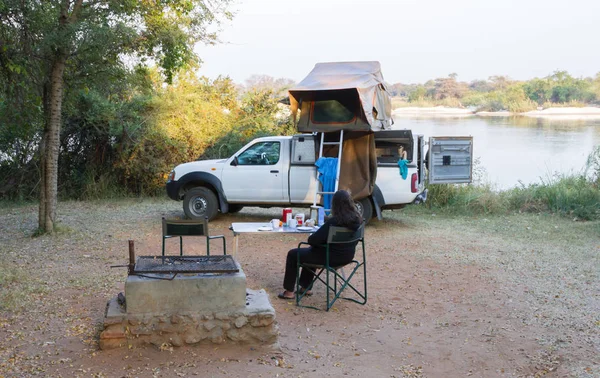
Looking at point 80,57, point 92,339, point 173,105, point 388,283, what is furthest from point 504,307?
point 173,105

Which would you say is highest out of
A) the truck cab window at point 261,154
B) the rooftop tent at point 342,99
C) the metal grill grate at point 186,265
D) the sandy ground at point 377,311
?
the rooftop tent at point 342,99

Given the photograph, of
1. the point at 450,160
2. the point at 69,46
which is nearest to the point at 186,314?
the point at 69,46

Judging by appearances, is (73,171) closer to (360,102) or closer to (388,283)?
(360,102)

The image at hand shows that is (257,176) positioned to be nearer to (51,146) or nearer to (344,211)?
→ (51,146)

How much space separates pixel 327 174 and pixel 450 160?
10.3 ft

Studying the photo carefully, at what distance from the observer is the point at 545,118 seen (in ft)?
83.4

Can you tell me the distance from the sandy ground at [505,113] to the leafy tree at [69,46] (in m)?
13.2

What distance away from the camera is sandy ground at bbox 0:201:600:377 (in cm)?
515

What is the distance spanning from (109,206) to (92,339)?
9.04 meters

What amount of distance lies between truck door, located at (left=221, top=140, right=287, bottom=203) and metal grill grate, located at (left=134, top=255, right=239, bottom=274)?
559 cm

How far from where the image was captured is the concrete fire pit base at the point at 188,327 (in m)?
5.25

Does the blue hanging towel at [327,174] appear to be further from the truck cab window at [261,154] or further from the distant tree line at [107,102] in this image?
the distant tree line at [107,102]

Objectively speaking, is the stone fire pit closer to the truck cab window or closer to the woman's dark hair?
the woman's dark hair

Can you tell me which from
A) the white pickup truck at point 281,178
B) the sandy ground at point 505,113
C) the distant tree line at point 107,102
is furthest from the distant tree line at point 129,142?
the sandy ground at point 505,113
